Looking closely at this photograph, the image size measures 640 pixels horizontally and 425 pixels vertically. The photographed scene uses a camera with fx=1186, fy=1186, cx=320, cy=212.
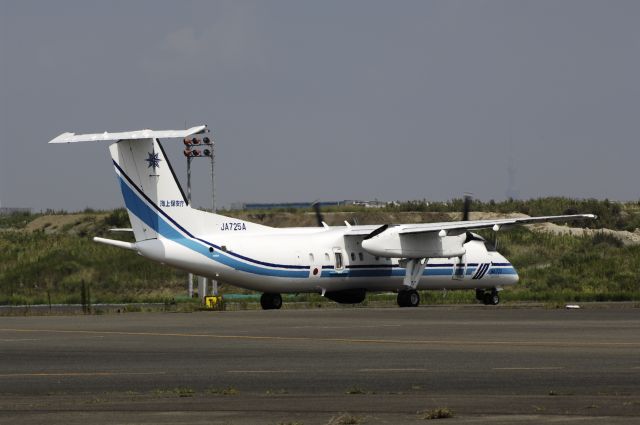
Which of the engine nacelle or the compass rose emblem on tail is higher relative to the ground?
the compass rose emblem on tail

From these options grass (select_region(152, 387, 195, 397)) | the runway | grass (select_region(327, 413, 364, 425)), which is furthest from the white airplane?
grass (select_region(327, 413, 364, 425))

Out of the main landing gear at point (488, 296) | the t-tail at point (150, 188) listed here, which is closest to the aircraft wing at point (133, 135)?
the t-tail at point (150, 188)

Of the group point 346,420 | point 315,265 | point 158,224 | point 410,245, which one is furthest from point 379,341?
point 410,245

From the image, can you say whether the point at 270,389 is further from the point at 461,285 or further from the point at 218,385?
the point at 461,285

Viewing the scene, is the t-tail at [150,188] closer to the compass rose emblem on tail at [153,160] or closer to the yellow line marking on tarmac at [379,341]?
the compass rose emblem on tail at [153,160]

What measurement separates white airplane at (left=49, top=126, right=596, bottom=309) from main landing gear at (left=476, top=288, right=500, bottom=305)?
1.7 inches

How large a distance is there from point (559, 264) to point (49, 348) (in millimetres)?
44371

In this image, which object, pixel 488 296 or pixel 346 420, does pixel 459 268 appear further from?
pixel 346 420

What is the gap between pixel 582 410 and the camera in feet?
44.2

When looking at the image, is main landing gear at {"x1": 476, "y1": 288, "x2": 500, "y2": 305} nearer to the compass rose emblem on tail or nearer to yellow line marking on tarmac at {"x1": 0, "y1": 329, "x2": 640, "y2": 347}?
the compass rose emblem on tail

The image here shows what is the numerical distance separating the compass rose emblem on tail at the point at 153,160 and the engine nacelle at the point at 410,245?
8755 mm

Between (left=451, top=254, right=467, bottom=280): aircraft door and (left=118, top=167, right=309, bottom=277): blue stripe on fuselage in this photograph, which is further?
(left=451, top=254, right=467, bottom=280): aircraft door

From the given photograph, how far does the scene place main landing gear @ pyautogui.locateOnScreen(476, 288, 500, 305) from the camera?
5012cm

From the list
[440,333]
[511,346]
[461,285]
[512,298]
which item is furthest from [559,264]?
[511,346]
